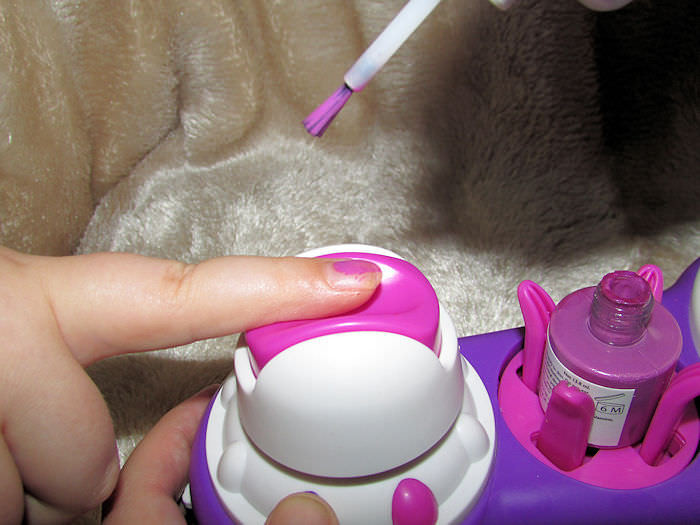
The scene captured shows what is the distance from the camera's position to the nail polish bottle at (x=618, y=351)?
1.34 feet

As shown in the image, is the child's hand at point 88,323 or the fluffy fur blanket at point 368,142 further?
the fluffy fur blanket at point 368,142

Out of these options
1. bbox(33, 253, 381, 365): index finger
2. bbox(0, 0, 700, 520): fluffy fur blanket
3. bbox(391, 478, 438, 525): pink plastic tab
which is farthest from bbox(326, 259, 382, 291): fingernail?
bbox(0, 0, 700, 520): fluffy fur blanket

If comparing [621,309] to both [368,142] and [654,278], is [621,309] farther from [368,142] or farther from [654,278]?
[368,142]

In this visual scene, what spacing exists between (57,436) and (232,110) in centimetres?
47

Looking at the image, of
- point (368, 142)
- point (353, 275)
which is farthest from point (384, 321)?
point (368, 142)

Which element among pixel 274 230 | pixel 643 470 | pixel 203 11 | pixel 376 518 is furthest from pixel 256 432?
pixel 203 11

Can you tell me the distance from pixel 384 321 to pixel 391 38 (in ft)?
0.63

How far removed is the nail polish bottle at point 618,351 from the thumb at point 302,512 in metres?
0.16

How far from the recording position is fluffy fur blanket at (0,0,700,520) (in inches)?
27.1

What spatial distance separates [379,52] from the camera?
0.47 metres

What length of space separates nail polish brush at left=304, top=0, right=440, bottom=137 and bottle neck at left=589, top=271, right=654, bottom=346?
0.20 m

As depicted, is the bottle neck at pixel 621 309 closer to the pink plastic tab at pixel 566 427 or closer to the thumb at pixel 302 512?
the pink plastic tab at pixel 566 427

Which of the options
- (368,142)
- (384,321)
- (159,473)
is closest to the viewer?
(384,321)

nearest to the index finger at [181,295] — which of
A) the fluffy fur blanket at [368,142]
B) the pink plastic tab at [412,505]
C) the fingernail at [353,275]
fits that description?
the fingernail at [353,275]
